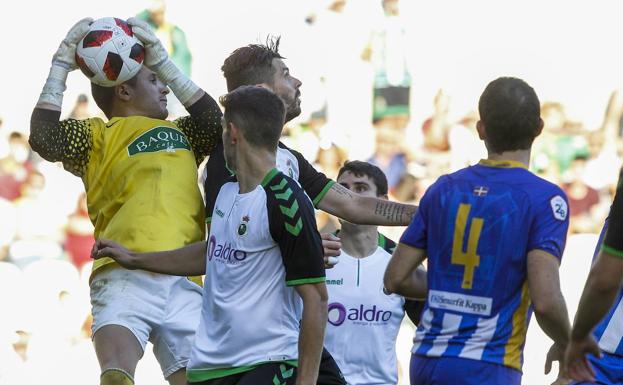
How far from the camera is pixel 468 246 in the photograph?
4223 mm

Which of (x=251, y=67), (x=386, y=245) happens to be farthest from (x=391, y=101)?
(x=251, y=67)

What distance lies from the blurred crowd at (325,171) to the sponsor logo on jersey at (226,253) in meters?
6.66

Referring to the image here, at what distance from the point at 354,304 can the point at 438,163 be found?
5.59m

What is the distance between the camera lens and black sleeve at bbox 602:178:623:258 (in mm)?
3473

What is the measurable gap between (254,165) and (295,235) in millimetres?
324

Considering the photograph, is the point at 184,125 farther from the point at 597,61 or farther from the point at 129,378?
the point at 597,61

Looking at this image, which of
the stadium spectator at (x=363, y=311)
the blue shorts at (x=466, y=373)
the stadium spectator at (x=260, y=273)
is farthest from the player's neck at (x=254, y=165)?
the stadium spectator at (x=363, y=311)

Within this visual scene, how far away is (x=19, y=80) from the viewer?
40.5 feet

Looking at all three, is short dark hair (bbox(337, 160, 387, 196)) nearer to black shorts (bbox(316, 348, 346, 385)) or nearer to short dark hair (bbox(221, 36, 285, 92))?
short dark hair (bbox(221, 36, 285, 92))

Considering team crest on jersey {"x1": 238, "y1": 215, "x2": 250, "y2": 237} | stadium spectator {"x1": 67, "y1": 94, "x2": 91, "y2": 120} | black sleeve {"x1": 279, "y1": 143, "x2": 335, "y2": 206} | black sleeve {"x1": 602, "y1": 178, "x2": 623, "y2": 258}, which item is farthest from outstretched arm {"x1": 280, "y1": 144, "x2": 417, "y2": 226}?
stadium spectator {"x1": 67, "y1": 94, "x2": 91, "y2": 120}

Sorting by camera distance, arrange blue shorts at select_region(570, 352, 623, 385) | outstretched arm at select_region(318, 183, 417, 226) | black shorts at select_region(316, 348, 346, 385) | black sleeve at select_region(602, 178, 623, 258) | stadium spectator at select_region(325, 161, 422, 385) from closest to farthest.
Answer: black sleeve at select_region(602, 178, 623, 258) → blue shorts at select_region(570, 352, 623, 385) → black shorts at select_region(316, 348, 346, 385) → outstretched arm at select_region(318, 183, 417, 226) → stadium spectator at select_region(325, 161, 422, 385)

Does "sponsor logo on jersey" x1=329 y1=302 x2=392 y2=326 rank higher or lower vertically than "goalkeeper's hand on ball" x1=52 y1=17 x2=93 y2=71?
lower

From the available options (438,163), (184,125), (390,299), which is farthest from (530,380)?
(184,125)

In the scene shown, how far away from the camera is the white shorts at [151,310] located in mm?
5574
